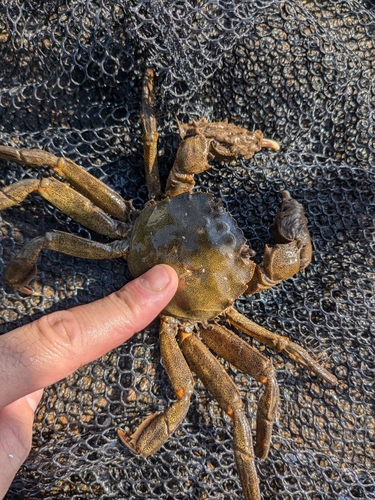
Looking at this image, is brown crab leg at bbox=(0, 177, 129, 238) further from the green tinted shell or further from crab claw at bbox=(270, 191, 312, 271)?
crab claw at bbox=(270, 191, 312, 271)

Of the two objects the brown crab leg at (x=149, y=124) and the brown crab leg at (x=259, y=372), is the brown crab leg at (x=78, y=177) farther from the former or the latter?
the brown crab leg at (x=259, y=372)

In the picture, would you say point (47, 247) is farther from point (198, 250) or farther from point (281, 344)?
point (281, 344)

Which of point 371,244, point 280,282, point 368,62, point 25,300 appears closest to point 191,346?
point 280,282

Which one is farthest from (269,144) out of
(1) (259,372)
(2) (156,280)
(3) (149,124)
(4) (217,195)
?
(1) (259,372)

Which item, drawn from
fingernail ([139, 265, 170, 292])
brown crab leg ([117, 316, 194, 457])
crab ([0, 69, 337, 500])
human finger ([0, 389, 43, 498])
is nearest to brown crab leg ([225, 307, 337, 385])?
crab ([0, 69, 337, 500])

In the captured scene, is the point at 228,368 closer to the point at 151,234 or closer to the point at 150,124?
the point at 151,234

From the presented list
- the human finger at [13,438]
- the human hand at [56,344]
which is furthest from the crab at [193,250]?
the human finger at [13,438]

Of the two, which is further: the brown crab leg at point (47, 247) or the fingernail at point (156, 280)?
the brown crab leg at point (47, 247)
